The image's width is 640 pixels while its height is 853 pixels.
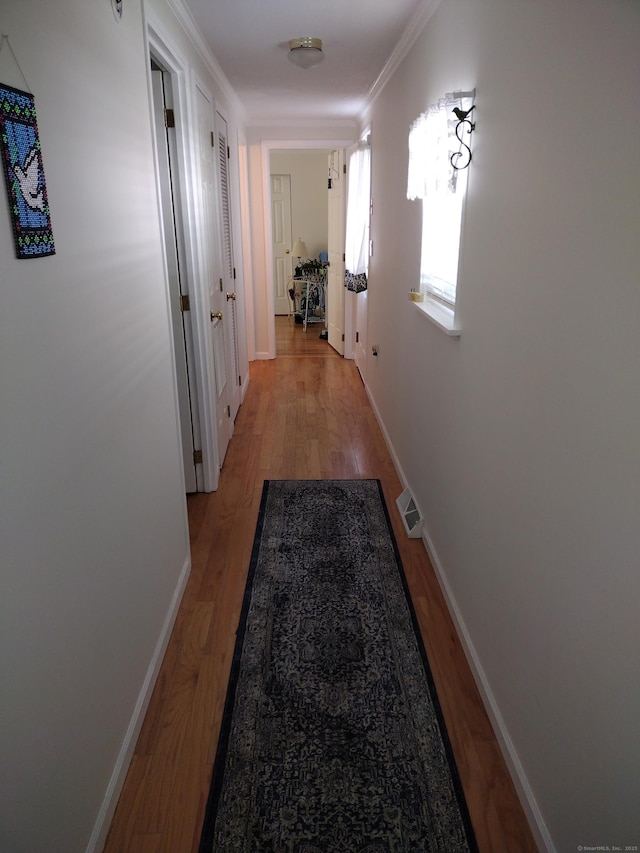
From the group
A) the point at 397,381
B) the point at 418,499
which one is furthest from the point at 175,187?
the point at 418,499

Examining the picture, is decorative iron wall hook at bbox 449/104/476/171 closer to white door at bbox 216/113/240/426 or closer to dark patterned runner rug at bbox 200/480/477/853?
dark patterned runner rug at bbox 200/480/477/853

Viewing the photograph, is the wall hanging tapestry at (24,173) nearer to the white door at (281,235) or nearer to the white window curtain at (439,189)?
the white window curtain at (439,189)

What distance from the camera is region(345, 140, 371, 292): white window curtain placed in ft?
A: 15.1

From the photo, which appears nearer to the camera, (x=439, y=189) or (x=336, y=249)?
(x=439, y=189)

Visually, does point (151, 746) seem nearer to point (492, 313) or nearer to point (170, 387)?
point (170, 387)

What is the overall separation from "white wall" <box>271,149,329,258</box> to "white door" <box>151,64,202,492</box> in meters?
5.79

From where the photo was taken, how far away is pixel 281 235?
8.53m

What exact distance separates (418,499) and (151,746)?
1661mm

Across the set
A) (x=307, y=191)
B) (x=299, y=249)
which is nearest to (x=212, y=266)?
(x=299, y=249)

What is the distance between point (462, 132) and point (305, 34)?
1.31 metres

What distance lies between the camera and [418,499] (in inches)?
114

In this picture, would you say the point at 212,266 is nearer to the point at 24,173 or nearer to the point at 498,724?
the point at 24,173

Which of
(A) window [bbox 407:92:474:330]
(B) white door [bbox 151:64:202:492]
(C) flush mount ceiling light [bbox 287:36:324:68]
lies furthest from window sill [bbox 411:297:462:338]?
(C) flush mount ceiling light [bbox 287:36:324:68]

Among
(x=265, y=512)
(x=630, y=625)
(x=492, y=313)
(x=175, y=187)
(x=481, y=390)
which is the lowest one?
(x=265, y=512)
